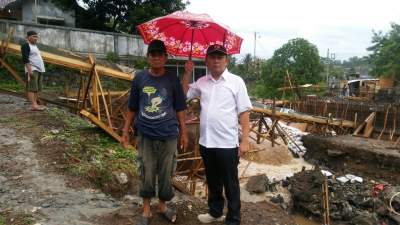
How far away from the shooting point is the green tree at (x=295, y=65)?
103 feet

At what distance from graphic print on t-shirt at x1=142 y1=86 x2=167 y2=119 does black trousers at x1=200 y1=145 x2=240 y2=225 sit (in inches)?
22.3

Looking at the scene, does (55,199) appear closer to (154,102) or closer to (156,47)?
(154,102)

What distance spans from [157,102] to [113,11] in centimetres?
1894

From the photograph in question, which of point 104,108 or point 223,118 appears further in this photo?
point 104,108

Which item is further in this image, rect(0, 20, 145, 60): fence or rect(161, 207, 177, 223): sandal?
rect(0, 20, 145, 60): fence

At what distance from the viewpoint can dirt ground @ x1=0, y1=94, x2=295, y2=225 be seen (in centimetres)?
412

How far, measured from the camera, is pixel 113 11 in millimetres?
21281

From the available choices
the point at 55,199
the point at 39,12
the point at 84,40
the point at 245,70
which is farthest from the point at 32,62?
the point at 245,70

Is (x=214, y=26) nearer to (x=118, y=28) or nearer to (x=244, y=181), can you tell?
(x=244, y=181)

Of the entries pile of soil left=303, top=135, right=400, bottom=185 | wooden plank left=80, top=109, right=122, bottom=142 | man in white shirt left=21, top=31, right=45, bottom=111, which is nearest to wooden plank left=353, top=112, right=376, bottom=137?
pile of soil left=303, top=135, right=400, bottom=185

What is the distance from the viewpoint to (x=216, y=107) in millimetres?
3740

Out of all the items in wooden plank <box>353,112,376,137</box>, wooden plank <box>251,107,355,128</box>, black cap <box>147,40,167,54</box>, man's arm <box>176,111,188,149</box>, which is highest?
black cap <box>147,40,167,54</box>

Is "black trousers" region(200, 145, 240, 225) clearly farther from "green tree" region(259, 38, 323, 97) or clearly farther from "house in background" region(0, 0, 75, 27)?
"green tree" region(259, 38, 323, 97)

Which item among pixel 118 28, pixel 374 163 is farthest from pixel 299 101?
pixel 118 28
